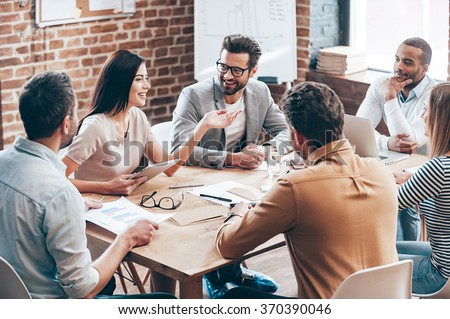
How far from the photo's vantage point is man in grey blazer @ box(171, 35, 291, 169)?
371 centimetres

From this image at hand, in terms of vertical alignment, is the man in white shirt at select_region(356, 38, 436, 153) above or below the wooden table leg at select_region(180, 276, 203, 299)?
above

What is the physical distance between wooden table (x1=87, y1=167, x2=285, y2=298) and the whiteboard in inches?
89.8

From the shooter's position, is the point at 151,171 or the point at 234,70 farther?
the point at 234,70

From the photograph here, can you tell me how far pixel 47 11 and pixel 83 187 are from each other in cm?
210

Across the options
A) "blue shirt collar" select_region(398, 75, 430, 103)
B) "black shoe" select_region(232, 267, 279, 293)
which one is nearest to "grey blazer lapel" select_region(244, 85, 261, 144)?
"black shoe" select_region(232, 267, 279, 293)

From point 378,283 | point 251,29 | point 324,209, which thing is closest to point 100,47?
point 251,29

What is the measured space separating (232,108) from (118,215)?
1228mm

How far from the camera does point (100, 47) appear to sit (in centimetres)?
536

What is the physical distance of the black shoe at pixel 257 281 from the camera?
3861 mm

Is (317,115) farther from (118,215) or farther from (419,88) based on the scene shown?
(419,88)

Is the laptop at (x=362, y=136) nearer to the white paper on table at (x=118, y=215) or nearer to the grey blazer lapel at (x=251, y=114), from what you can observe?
the grey blazer lapel at (x=251, y=114)

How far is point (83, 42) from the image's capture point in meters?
5.25

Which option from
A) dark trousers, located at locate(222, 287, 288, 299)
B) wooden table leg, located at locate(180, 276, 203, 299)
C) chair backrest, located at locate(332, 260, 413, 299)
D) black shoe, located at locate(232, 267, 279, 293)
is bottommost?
black shoe, located at locate(232, 267, 279, 293)

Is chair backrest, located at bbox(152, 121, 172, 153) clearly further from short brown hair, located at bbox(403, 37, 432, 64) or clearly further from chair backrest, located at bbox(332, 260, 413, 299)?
chair backrest, located at bbox(332, 260, 413, 299)
